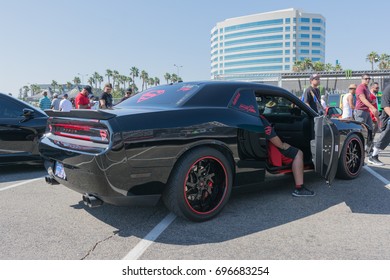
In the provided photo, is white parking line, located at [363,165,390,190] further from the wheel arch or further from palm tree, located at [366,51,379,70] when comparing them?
palm tree, located at [366,51,379,70]

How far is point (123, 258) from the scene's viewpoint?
272 centimetres

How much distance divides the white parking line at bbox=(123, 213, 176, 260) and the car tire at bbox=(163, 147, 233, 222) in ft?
0.75

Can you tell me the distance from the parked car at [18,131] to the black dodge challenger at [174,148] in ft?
7.71

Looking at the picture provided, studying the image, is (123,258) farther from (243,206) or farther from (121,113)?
(243,206)

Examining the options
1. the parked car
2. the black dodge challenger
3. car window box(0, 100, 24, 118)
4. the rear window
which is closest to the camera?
the black dodge challenger

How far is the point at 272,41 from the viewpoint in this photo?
10875 centimetres

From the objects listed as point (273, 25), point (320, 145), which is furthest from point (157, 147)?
point (273, 25)

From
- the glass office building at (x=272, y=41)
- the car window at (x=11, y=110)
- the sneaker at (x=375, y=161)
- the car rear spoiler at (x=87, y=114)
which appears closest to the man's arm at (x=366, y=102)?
the sneaker at (x=375, y=161)

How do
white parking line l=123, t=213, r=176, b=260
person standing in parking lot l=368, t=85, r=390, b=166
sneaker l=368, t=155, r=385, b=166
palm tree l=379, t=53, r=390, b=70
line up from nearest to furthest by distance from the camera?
white parking line l=123, t=213, r=176, b=260 → person standing in parking lot l=368, t=85, r=390, b=166 → sneaker l=368, t=155, r=385, b=166 → palm tree l=379, t=53, r=390, b=70

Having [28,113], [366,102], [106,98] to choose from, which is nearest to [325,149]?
[366,102]

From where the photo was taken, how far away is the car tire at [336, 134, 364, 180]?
199 inches

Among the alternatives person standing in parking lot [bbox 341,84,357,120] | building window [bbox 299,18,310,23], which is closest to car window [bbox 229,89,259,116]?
person standing in parking lot [bbox 341,84,357,120]

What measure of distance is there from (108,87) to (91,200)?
6.78 meters

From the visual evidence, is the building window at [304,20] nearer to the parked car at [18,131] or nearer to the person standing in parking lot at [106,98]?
the person standing in parking lot at [106,98]
